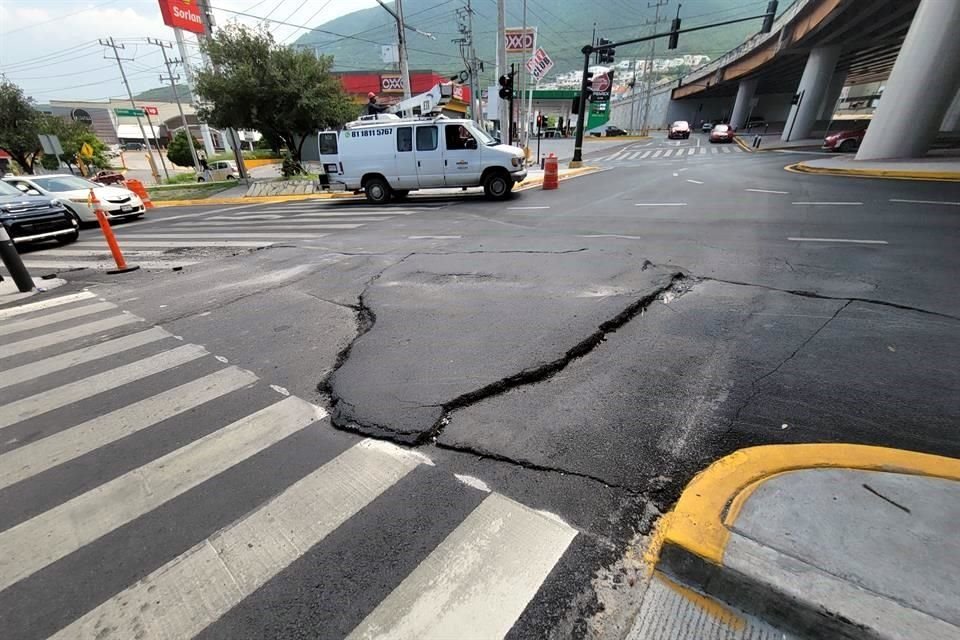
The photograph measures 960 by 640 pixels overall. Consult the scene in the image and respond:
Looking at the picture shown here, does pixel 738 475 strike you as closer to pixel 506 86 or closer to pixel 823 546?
pixel 823 546

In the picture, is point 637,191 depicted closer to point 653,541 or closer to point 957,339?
point 957,339

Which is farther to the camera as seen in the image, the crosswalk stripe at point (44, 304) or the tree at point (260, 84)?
the tree at point (260, 84)

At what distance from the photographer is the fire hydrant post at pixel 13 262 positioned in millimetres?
6270

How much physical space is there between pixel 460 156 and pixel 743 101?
179 ft

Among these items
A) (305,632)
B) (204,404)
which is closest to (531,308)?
(204,404)

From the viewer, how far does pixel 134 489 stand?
8.30 feet

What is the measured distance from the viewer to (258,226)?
12.2 m

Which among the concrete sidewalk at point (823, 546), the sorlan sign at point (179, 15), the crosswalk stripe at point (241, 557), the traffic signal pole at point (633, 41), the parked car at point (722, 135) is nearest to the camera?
the concrete sidewalk at point (823, 546)

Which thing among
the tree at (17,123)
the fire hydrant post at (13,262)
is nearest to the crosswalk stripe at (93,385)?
the fire hydrant post at (13,262)

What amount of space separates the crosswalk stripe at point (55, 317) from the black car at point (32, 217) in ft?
22.9

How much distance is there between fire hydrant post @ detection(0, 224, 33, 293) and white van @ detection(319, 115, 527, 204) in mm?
9792

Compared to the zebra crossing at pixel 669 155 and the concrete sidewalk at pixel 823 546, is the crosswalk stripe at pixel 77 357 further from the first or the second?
the zebra crossing at pixel 669 155

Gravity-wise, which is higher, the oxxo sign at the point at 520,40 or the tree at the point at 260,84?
the oxxo sign at the point at 520,40

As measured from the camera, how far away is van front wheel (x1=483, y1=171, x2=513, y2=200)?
45.2 feet
